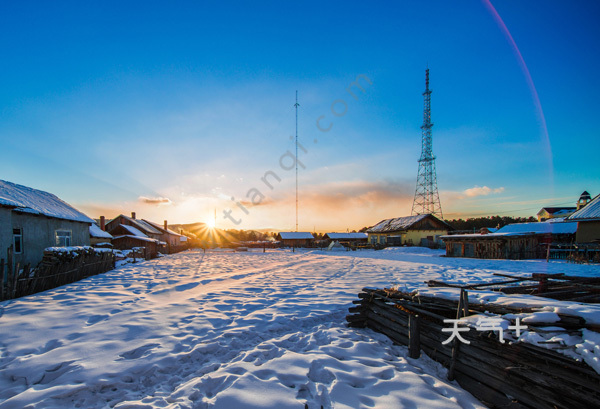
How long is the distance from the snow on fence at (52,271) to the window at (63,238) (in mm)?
4504

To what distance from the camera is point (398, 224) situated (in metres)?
43.4

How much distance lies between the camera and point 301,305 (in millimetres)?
7855

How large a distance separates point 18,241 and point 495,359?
801 inches

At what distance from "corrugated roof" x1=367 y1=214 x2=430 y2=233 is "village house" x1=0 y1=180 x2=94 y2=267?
39.2 m

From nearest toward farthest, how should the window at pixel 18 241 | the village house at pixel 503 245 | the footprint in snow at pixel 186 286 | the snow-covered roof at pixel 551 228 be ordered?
the footprint in snow at pixel 186 286 → the window at pixel 18 241 → the village house at pixel 503 245 → the snow-covered roof at pixel 551 228

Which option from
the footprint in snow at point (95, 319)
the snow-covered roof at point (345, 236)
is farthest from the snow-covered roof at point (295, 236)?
the footprint in snow at point (95, 319)

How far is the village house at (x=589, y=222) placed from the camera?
60.3ft

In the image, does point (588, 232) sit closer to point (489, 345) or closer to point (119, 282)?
point (489, 345)

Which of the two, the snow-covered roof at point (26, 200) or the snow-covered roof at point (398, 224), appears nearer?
the snow-covered roof at point (26, 200)

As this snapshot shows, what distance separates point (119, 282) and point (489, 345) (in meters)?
13.5

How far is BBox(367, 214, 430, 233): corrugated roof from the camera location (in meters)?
40.6

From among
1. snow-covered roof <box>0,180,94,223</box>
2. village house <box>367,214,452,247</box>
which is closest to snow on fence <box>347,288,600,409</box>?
snow-covered roof <box>0,180,94,223</box>

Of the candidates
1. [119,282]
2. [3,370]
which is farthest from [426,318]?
[119,282]

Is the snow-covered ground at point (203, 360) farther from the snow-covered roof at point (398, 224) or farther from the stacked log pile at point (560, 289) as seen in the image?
the snow-covered roof at point (398, 224)
